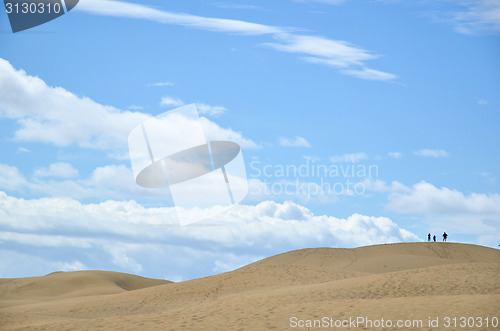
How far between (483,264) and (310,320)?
46.8 ft

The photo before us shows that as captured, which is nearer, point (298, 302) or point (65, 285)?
point (298, 302)

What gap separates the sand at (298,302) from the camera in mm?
19125

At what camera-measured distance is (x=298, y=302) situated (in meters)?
23.6

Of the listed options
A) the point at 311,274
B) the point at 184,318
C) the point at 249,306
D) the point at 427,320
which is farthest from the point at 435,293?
the point at 311,274

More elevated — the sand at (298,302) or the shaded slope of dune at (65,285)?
the shaded slope of dune at (65,285)

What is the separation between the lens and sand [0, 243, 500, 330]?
62.7 ft

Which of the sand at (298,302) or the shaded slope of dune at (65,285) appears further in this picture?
the shaded slope of dune at (65,285)

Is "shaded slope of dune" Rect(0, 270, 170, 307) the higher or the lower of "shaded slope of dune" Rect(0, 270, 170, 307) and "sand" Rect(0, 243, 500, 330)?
the higher

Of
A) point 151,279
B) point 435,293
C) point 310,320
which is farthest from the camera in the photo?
point 151,279

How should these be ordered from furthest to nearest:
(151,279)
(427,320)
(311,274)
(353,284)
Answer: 1. (151,279)
2. (311,274)
3. (353,284)
4. (427,320)

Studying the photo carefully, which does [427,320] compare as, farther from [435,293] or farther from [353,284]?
[353,284]

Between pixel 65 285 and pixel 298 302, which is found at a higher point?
pixel 65 285

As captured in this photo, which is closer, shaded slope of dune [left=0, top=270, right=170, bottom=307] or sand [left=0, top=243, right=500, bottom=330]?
sand [left=0, top=243, right=500, bottom=330]

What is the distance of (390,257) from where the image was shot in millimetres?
48656
